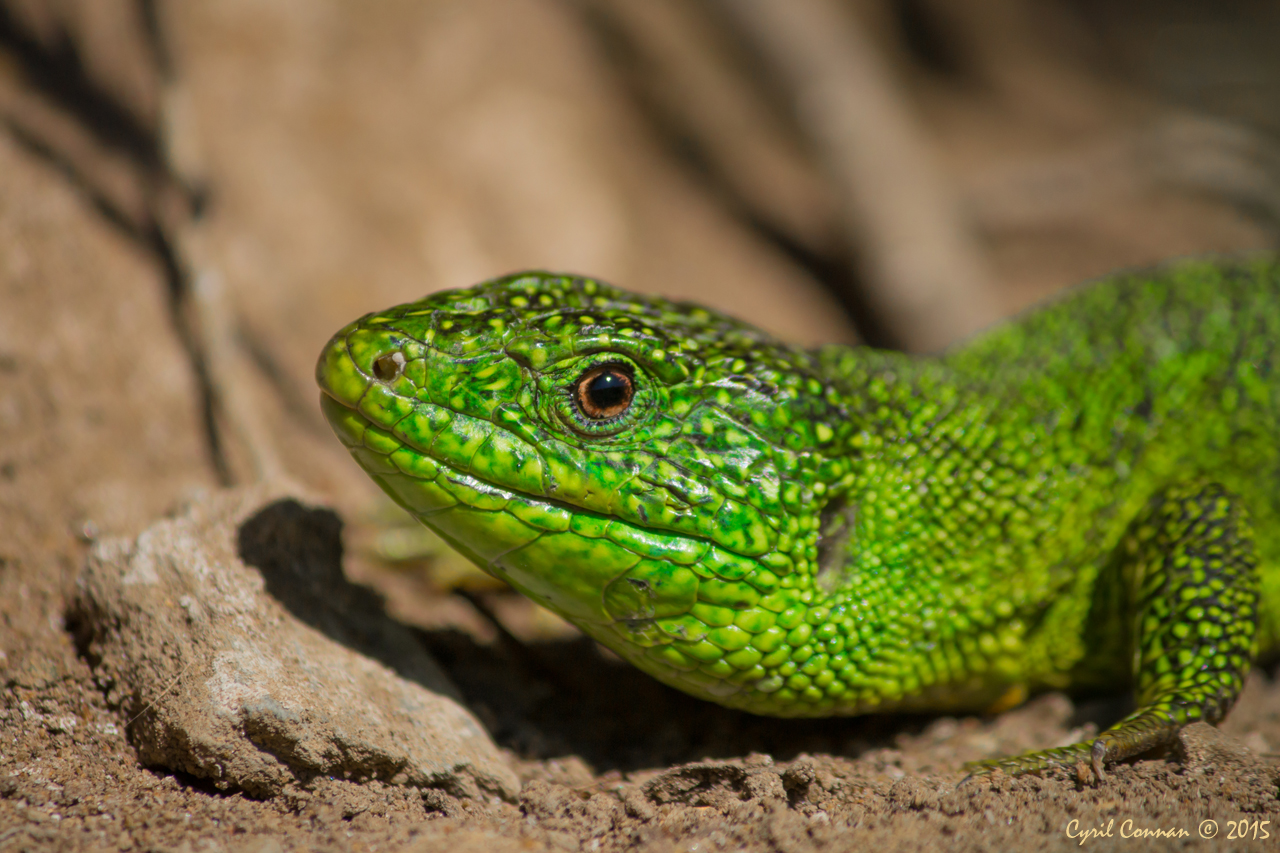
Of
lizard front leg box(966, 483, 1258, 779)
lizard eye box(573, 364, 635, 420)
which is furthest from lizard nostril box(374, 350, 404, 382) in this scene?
lizard front leg box(966, 483, 1258, 779)

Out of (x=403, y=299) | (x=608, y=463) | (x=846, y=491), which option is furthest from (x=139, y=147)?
(x=846, y=491)

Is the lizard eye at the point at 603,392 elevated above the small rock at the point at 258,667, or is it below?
above

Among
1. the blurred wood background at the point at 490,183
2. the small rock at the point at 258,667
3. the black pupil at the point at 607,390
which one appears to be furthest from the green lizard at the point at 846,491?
the blurred wood background at the point at 490,183

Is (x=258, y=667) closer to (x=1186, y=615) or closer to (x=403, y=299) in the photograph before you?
(x=1186, y=615)

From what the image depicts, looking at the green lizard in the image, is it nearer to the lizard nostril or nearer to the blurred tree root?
the lizard nostril

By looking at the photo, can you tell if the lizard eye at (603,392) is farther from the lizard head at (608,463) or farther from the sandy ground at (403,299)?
the sandy ground at (403,299)

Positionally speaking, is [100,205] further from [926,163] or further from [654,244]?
[926,163]
